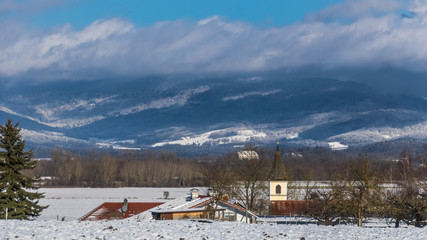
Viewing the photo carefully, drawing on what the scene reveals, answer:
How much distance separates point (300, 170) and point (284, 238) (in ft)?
487

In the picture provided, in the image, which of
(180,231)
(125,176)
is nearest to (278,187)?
(180,231)

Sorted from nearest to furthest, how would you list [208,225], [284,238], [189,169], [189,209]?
[284,238], [208,225], [189,209], [189,169]

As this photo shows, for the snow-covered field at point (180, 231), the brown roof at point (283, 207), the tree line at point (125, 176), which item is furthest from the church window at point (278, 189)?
the tree line at point (125, 176)

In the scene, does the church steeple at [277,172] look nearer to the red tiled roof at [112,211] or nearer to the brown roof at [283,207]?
the brown roof at [283,207]

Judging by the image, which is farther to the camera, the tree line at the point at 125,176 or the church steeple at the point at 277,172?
the tree line at the point at 125,176

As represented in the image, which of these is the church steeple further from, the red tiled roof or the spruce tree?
the spruce tree

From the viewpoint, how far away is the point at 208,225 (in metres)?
31.5

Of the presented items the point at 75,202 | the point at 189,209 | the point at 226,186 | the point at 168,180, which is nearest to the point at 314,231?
the point at 189,209

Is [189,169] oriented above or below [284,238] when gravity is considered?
above

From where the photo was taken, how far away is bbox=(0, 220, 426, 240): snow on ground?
27438 mm

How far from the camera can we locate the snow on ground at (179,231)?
1080 inches

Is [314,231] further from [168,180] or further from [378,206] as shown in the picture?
[168,180]

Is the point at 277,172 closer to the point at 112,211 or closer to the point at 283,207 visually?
the point at 283,207

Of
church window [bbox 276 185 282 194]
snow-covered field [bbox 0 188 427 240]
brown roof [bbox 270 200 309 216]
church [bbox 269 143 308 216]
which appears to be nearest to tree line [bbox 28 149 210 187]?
church [bbox 269 143 308 216]
